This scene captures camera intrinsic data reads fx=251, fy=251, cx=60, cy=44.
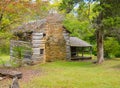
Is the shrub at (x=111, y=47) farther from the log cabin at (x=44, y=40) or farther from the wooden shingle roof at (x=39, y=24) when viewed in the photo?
the wooden shingle roof at (x=39, y=24)

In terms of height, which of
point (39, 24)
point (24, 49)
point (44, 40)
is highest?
point (39, 24)

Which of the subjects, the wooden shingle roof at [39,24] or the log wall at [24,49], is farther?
the wooden shingle roof at [39,24]

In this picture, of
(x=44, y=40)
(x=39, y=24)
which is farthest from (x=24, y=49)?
(x=39, y=24)

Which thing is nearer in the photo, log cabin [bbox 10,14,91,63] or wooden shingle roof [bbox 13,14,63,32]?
log cabin [bbox 10,14,91,63]

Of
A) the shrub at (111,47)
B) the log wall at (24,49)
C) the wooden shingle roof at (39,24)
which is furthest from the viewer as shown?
the shrub at (111,47)

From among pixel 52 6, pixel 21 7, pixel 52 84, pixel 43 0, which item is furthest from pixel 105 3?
pixel 52 6

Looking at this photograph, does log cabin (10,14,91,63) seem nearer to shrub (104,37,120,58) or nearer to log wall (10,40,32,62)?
log wall (10,40,32,62)

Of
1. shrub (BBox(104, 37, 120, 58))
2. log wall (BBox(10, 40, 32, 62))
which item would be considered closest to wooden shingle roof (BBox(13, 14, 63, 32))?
log wall (BBox(10, 40, 32, 62))

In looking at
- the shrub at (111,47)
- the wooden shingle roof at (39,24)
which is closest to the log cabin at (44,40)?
the wooden shingle roof at (39,24)

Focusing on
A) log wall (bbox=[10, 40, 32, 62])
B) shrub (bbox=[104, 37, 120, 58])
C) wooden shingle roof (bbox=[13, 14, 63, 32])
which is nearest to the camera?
Answer: log wall (bbox=[10, 40, 32, 62])

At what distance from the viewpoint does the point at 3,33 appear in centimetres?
2114

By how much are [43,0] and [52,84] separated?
972 centimetres

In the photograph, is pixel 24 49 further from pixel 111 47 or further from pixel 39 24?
pixel 111 47

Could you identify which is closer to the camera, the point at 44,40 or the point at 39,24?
the point at 39,24
